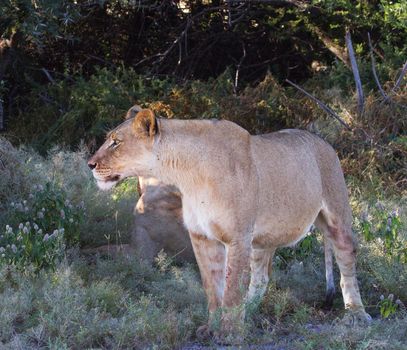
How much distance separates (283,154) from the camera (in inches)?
225

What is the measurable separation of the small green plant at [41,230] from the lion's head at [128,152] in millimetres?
1038

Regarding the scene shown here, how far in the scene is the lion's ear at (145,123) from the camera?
5199mm

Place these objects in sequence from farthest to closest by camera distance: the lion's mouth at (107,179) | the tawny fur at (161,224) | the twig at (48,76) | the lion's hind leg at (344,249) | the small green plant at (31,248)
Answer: the twig at (48,76)
the tawny fur at (161,224)
the small green plant at (31,248)
the lion's hind leg at (344,249)
the lion's mouth at (107,179)

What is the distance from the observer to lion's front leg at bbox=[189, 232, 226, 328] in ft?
17.8

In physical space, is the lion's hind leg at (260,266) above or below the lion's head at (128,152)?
below

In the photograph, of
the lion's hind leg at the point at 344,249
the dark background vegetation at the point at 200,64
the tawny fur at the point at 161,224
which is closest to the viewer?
the lion's hind leg at the point at 344,249

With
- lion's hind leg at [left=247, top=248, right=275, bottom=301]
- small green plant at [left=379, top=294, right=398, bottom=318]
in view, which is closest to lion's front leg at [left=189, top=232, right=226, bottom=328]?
lion's hind leg at [left=247, top=248, right=275, bottom=301]

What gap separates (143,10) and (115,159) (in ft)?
25.3

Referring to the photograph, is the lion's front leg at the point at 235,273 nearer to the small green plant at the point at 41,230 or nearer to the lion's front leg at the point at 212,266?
the lion's front leg at the point at 212,266

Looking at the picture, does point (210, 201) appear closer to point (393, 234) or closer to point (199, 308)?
point (199, 308)

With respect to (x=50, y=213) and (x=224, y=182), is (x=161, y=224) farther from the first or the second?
(x=224, y=182)

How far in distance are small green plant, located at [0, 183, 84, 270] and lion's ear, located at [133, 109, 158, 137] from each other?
1.34 m

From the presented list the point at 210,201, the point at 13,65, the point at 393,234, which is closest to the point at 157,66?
the point at 13,65

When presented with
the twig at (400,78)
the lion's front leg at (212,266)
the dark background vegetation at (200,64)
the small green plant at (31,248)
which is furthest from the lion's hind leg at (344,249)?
the twig at (400,78)
